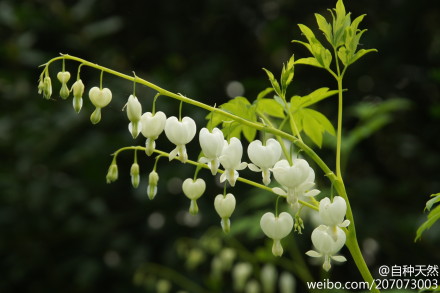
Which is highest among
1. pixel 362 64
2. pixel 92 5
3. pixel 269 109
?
pixel 92 5

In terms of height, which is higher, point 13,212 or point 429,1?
point 429,1

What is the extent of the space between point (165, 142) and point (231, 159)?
2.52 m

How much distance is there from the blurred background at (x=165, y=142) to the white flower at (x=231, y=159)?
2.22m

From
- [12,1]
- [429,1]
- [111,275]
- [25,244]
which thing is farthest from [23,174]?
[429,1]

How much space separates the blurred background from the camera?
354 centimetres

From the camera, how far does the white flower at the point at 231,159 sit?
1.12m

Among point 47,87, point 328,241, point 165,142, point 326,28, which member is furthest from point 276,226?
point 165,142

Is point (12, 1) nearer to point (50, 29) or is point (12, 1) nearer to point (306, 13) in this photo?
point (50, 29)

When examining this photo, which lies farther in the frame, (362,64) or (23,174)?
(362,64)

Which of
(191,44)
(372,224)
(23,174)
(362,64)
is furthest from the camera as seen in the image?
(191,44)

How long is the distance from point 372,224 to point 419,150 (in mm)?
581

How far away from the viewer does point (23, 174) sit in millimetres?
3600

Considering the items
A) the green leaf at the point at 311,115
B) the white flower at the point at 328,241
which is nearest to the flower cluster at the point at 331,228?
the white flower at the point at 328,241

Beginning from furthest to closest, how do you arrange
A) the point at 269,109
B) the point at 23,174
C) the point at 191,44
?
1. the point at 191,44
2. the point at 23,174
3. the point at 269,109
